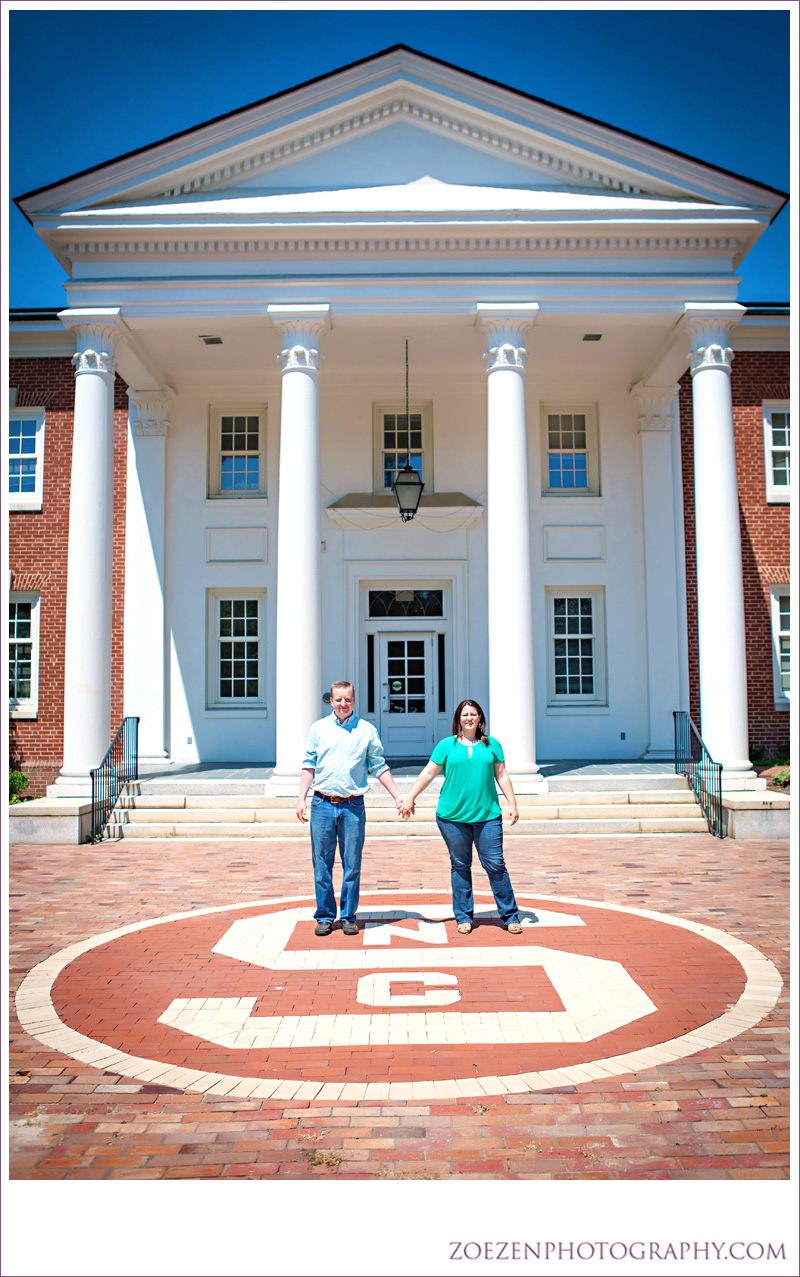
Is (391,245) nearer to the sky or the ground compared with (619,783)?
nearer to the sky

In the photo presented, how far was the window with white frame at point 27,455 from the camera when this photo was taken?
18188 mm

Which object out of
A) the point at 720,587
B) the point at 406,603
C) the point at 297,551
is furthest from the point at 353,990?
the point at 406,603

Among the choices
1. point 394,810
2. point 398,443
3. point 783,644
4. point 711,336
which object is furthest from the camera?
point 783,644

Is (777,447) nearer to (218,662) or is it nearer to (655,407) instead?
(655,407)

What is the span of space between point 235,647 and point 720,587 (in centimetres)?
898

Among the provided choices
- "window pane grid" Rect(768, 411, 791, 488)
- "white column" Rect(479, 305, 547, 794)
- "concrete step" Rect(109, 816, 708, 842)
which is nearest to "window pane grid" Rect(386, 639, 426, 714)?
"white column" Rect(479, 305, 547, 794)

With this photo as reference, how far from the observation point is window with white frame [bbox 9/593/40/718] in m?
18.0

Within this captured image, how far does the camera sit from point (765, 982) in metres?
5.77

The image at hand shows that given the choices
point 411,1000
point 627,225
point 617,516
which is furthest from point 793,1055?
point 617,516

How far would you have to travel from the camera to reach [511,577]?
13.4m

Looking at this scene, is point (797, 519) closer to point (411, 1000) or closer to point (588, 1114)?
point (588, 1114)

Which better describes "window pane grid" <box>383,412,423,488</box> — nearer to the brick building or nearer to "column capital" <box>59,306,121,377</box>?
the brick building

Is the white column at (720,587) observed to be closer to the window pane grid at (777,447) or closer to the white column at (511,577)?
the white column at (511,577)

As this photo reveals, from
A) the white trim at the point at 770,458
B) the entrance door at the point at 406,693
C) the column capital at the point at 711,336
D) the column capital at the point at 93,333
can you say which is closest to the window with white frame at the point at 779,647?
the white trim at the point at 770,458
